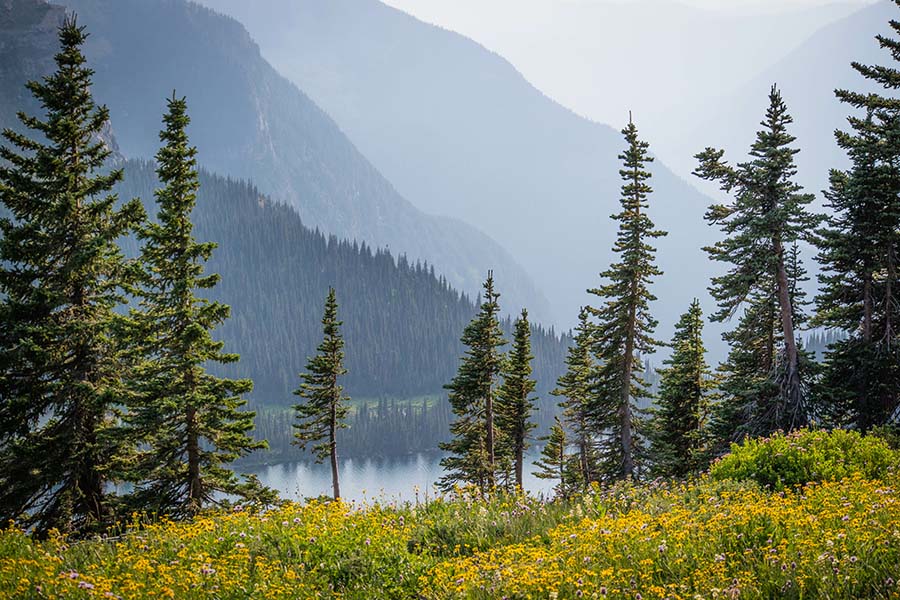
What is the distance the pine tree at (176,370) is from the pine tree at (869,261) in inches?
887

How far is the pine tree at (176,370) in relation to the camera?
18938 mm

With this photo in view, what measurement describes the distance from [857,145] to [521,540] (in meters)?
22.0

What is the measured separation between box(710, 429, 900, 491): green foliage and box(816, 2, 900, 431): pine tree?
37.3 ft

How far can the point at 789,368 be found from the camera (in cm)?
2311

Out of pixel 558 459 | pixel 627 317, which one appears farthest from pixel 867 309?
pixel 558 459

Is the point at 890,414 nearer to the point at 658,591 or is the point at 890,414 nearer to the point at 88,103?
the point at 658,591

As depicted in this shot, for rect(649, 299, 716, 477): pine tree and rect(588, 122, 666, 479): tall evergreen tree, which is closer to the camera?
rect(588, 122, 666, 479): tall evergreen tree

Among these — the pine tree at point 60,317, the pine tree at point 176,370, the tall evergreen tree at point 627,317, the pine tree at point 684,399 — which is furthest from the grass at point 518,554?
the pine tree at point 684,399

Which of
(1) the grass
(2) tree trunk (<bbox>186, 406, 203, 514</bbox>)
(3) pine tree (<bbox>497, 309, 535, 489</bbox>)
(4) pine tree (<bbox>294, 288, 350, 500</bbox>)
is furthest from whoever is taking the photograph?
(3) pine tree (<bbox>497, 309, 535, 489</bbox>)

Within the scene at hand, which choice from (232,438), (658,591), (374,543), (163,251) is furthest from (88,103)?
(658,591)

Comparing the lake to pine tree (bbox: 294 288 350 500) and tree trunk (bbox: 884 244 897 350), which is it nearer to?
pine tree (bbox: 294 288 350 500)

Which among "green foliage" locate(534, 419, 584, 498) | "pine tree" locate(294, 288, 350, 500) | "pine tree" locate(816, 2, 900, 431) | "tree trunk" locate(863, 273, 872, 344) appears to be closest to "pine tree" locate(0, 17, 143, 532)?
"pine tree" locate(294, 288, 350, 500)

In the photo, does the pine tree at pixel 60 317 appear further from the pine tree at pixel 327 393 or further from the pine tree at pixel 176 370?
the pine tree at pixel 327 393

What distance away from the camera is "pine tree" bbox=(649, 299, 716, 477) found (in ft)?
111
